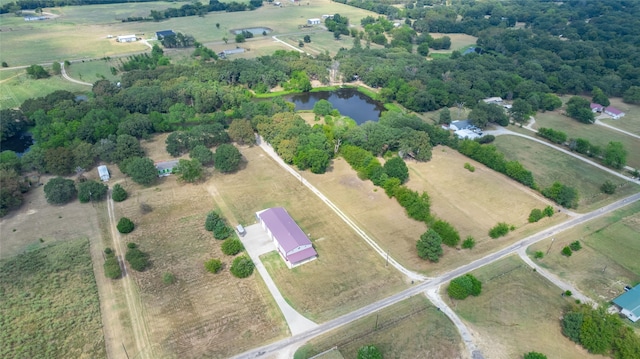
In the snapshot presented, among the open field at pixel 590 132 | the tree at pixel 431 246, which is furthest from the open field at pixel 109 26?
the tree at pixel 431 246

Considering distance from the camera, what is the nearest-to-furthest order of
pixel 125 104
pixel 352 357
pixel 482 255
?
pixel 352 357 < pixel 482 255 < pixel 125 104

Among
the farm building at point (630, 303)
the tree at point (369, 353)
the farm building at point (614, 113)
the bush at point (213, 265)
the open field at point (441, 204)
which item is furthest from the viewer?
the farm building at point (614, 113)

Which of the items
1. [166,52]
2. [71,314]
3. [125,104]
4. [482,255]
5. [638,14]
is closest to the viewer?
[71,314]

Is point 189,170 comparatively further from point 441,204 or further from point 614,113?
point 614,113

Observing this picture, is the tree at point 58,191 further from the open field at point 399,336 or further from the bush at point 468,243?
the bush at point 468,243

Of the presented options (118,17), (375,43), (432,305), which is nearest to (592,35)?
(375,43)

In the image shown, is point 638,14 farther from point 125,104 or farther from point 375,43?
point 125,104
